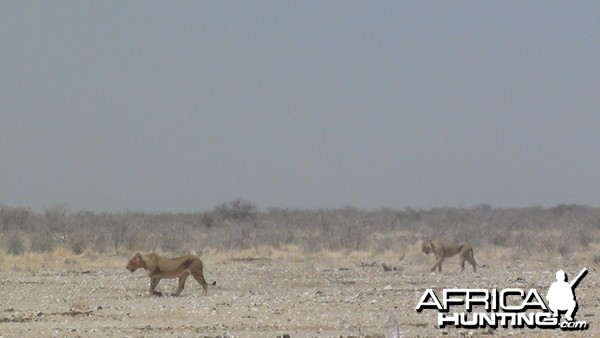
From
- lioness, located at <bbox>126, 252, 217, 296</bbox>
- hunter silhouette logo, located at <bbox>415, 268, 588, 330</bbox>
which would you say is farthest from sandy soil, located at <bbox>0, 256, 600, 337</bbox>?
lioness, located at <bbox>126, 252, 217, 296</bbox>

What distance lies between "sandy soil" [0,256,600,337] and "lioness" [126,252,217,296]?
0.43 m

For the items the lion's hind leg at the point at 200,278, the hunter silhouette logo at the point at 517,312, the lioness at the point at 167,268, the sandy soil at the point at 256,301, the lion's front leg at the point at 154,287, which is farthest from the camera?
the lion's hind leg at the point at 200,278

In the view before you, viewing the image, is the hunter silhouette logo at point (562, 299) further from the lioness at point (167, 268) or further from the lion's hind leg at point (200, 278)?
the lioness at point (167, 268)

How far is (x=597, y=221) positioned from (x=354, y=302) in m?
44.2

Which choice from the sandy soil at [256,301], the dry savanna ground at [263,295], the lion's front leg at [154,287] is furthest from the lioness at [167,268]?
the sandy soil at [256,301]

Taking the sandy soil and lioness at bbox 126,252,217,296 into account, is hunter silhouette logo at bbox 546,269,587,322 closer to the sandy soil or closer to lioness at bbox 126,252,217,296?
the sandy soil

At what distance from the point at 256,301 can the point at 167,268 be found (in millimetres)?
2398

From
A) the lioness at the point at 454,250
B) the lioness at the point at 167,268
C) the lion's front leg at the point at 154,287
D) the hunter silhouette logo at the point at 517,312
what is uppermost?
the lioness at the point at 454,250

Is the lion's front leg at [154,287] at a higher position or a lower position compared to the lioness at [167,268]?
lower

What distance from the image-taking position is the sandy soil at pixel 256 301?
55.7 feet

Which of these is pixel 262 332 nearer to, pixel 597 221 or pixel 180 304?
pixel 180 304

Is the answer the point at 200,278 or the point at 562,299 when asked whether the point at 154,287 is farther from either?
the point at 562,299

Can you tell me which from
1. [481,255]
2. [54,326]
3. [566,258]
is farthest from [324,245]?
[54,326]

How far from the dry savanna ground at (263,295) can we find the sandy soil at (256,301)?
0.02 meters
